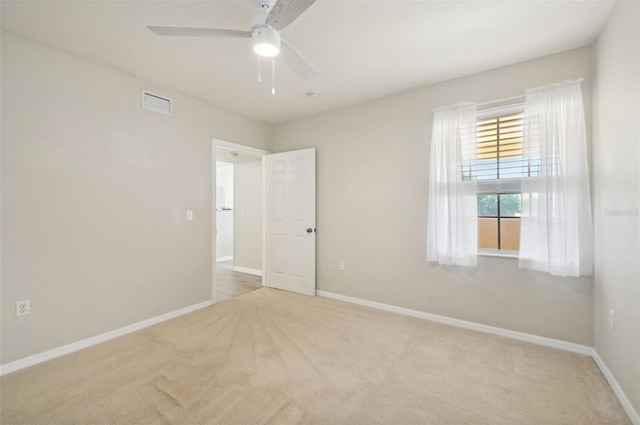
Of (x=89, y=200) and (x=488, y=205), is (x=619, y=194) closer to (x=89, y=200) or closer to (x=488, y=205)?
(x=488, y=205)

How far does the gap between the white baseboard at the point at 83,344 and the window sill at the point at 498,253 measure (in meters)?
3.41

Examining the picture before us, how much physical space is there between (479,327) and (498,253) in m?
0.78

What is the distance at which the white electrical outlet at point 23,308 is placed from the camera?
7.17 feet

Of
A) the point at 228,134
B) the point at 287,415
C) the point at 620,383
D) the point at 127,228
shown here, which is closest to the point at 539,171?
the point at 620,383

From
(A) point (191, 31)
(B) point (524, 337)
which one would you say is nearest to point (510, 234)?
(B) point (524, 337)

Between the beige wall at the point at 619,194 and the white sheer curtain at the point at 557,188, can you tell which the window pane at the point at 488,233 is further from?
the beige wall at the point at 619,194

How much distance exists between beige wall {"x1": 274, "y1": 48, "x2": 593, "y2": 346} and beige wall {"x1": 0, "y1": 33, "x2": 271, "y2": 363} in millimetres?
1723

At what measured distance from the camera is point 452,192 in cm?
288

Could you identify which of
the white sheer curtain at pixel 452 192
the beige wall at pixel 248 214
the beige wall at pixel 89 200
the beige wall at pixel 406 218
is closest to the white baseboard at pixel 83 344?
the beige wall at pixel 89 200

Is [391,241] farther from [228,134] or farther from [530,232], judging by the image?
[228,134]

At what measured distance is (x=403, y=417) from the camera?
5.46 ft

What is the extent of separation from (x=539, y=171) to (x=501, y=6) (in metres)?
1.40

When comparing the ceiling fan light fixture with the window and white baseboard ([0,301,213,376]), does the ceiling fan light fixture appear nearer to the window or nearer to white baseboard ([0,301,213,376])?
the window

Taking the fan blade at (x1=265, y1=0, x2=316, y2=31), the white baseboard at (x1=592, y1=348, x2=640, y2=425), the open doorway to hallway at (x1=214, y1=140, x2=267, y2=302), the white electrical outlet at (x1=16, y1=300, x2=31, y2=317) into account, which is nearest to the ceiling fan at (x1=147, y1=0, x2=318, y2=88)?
the fan blade at (x1=265, y1=0, x2=316, y2=31)
